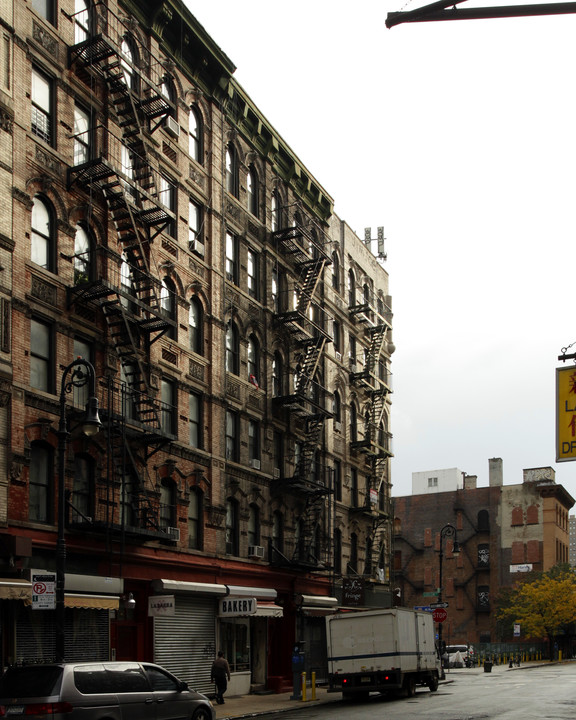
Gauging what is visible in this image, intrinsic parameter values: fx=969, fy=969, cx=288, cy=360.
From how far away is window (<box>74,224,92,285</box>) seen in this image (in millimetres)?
25734

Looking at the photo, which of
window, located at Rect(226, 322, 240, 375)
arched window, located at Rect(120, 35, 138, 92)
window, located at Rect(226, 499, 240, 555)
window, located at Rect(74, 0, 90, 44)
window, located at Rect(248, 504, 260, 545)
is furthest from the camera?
window, located at Rect(248, 504, 260, 545)

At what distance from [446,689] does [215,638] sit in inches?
363

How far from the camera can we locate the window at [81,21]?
1065 inches

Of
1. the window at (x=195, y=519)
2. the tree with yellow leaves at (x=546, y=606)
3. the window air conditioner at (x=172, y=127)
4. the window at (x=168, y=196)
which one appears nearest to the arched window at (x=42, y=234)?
the window at (x=168, y=196)

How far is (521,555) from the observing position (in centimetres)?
9081

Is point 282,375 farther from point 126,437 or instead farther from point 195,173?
point 126,437

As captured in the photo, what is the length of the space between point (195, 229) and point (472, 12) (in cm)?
2689

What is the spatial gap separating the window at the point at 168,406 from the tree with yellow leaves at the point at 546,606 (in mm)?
57324

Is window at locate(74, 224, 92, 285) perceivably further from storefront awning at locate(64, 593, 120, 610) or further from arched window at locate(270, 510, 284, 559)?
arched window at locate(270, 510, 284, 559)

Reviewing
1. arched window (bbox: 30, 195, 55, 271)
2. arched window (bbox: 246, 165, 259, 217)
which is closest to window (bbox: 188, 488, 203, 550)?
arched window (bbox: 30, 195, 55, 271)

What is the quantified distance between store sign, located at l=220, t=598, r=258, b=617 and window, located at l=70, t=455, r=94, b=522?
766cm

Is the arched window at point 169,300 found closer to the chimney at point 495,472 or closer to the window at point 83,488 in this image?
the window at point 83,488

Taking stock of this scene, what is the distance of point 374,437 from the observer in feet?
159

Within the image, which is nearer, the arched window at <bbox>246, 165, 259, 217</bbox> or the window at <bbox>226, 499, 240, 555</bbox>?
the window at <bbox>226, 499, 240, 555</bbox>
